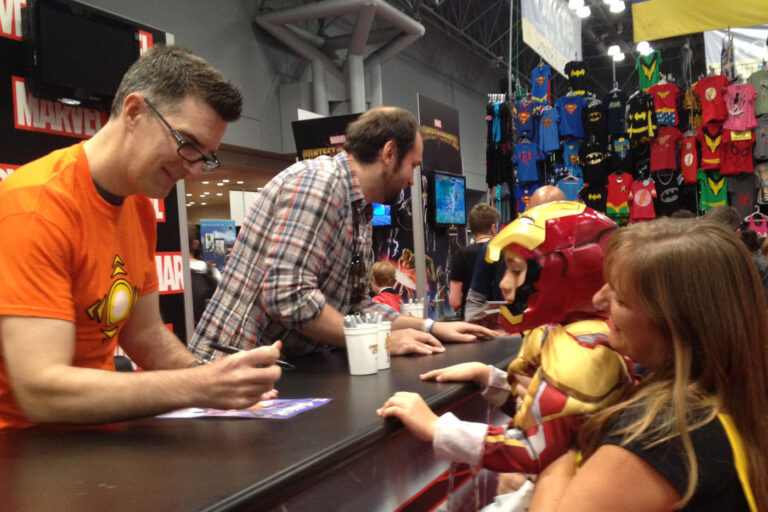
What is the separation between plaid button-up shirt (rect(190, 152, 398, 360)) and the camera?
1.85 meters

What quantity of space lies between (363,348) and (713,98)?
6.84 meters

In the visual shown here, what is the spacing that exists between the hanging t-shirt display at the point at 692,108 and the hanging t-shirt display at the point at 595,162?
997 millimetres

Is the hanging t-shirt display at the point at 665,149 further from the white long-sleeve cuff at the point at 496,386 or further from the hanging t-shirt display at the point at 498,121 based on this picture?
the white long-sleeve cuff at the point at 496,386

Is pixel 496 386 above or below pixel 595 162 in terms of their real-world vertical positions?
below

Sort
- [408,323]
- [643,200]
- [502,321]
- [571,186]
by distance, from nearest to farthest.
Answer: [502,321], [408,323], [643,200], [571,186]

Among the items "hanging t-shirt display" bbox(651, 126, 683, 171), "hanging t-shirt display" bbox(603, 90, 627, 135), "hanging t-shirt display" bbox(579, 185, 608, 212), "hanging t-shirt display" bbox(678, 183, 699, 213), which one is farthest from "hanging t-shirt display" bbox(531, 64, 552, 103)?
"hanging t-shirt display" bbox(678, 183, 699, 213)

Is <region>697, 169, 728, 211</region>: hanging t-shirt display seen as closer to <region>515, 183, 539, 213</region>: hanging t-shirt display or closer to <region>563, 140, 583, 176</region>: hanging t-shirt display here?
<region>563, 140, 583, 176</region>: hanging t-shirt display

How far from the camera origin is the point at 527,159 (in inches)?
337

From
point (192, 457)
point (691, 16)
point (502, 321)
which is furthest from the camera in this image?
point (691, 16)

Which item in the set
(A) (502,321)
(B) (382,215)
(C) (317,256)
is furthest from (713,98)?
(A) (502,321)

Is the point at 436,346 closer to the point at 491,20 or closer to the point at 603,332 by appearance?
the point at 603,332

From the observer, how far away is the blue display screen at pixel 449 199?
19.2 ft

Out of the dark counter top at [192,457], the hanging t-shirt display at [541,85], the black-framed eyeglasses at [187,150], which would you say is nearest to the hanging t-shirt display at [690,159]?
the hanging t-shirt display at [541,85]

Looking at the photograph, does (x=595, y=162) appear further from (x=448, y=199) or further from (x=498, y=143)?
(x=448, y=199)
